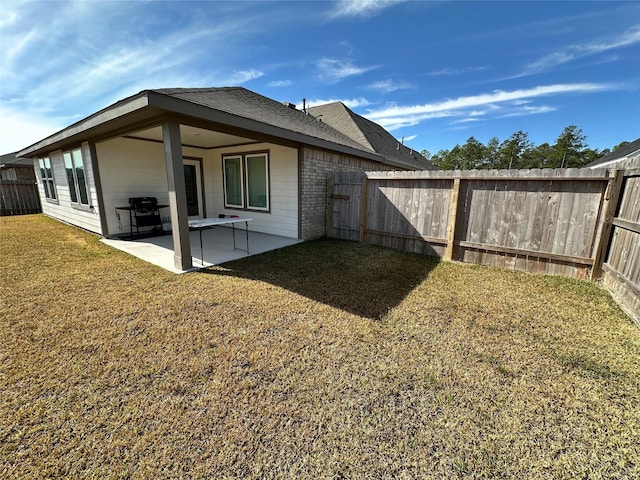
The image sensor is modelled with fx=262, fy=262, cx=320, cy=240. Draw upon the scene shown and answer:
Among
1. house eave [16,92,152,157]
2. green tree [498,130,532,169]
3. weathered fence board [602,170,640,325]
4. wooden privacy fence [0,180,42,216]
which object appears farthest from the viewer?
green tree [498,130,532,169]

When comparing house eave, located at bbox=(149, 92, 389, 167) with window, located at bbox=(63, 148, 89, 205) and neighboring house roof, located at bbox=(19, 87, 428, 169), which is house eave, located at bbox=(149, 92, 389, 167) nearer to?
neighboring house roof, located at bbox=(19, 87, 428, 169)

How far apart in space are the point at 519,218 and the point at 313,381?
15.5 ft

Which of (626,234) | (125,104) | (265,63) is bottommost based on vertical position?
(626,234)

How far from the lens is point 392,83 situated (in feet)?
43.0

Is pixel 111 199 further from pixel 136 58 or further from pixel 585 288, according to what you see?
pixel 585 288

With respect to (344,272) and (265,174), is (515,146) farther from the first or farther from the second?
(344,272)

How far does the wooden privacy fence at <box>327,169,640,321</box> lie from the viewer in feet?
12.3

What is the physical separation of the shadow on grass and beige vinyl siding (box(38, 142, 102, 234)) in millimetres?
5115

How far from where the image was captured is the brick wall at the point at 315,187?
6820mm

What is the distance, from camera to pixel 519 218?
469 cm

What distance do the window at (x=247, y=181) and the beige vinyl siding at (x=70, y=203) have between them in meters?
3.41

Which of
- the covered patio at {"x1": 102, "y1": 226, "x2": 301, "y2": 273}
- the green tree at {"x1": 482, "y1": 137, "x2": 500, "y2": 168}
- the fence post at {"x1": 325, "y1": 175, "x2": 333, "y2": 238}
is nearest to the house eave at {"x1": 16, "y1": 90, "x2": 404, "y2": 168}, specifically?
the fence post at {"x1": 325, "y1": 175, "x2": 333, "y2": 238}

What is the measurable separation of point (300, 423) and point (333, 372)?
1.81ft

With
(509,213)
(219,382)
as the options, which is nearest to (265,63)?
(509,213)
